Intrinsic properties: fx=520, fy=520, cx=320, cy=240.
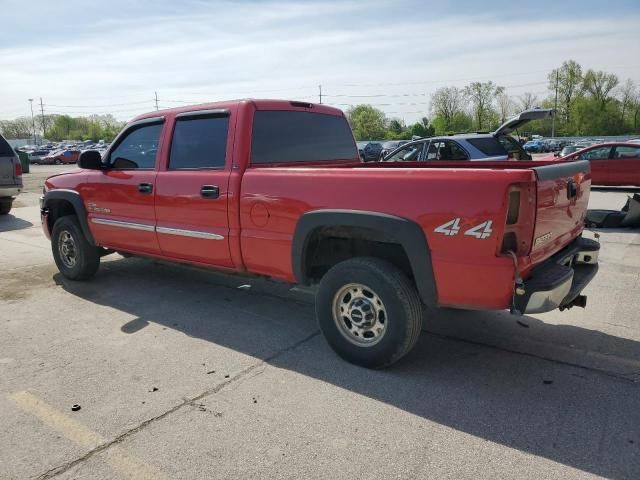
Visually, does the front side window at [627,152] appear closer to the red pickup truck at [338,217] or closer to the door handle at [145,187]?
the red pickup truck at [338,217]

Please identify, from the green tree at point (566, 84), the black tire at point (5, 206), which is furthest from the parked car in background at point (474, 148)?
the green tree at point (566, 84)

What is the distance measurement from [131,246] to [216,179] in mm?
1629

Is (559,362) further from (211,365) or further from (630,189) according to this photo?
(630,189)

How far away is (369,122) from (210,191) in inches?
4204

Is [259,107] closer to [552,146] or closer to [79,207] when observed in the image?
[79,207]

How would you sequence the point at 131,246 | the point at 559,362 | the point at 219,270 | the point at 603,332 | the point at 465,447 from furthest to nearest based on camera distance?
the point at 131,246
the point at 219,270
the point at 603,332
the point at 559,362
the point at 465,447

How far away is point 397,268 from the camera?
3.56 metres

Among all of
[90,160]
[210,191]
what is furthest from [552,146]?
[210,191]

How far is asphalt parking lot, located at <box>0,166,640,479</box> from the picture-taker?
267 cm

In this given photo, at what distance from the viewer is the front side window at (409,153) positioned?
1126cm

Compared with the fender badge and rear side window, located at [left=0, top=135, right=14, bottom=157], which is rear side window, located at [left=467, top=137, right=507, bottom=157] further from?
rear side window, located at [left=0, top=135, right=14, bottom=157]

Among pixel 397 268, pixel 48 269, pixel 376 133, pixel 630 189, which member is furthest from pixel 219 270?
pixel 376 133

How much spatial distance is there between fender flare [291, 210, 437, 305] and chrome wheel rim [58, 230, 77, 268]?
11.8ft

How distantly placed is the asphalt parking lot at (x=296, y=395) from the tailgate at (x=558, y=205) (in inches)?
35.5
